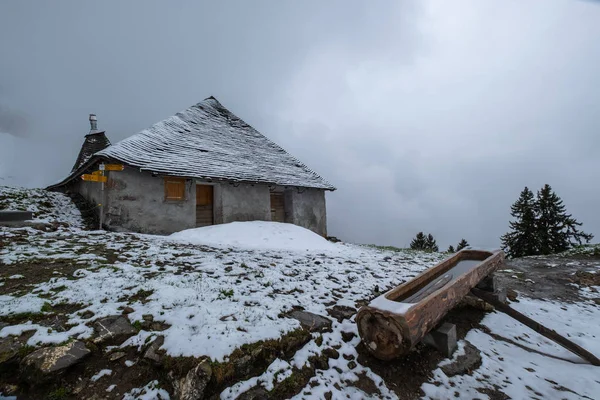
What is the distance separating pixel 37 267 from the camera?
3.83 metres

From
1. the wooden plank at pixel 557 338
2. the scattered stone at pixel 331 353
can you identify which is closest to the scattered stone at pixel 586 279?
the wooden plank at pixel 557 338

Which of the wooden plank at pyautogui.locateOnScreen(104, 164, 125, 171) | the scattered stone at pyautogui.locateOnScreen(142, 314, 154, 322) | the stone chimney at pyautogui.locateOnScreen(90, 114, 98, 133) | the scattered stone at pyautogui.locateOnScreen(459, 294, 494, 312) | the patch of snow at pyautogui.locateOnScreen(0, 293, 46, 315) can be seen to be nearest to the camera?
the patch of snow at pyautogui.locateOnScreen(0, 293, 46, 315)

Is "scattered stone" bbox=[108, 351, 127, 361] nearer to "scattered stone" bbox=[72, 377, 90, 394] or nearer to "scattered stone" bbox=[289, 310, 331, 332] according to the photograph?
"scattered stone" bbox=[72, 377, 90, 394]

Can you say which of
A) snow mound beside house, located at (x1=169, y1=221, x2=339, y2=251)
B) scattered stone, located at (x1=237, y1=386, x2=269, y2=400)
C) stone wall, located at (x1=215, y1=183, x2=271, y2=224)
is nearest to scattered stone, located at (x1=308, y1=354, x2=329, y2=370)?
scattered stone, located at (x1=237, y1=386, x2=269, y2=400)

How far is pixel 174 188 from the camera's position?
925 cm

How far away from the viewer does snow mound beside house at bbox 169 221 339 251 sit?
796 centimetres

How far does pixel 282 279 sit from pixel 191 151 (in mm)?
8489

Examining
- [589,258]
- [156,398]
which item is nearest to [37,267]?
[156,398]

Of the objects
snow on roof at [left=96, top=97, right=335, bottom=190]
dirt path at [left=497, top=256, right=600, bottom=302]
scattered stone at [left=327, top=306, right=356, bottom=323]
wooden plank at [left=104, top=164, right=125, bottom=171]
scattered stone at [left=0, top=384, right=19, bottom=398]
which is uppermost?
snow on roof at [left=96, top=97, right=335, bottom=190]

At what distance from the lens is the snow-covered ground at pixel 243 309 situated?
2.33 m

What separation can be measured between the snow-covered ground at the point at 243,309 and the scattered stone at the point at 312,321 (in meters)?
0.09

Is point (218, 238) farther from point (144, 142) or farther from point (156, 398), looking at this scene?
point (156, 398)

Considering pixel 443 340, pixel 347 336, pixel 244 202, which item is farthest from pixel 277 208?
pixel 443 340

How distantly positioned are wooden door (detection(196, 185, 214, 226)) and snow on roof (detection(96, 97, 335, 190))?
1062mm
